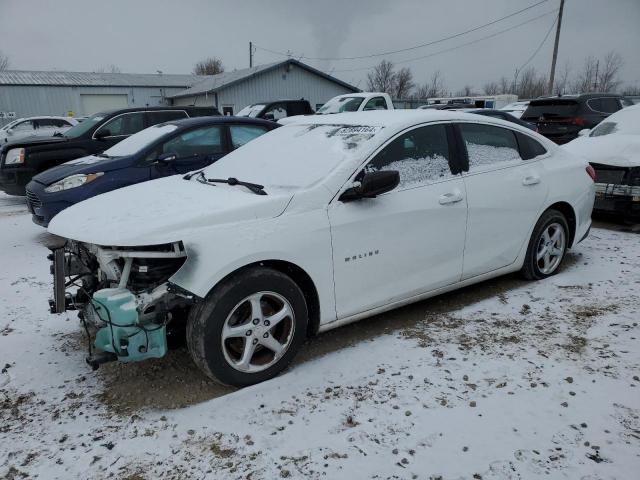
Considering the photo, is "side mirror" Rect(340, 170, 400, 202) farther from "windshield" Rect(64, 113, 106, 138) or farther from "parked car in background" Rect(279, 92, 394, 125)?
"parked car in background" Rect(279, 92, 394, 125)

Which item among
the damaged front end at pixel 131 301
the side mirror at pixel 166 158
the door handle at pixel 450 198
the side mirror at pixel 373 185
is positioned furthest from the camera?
the side mirror at pixel 166 158

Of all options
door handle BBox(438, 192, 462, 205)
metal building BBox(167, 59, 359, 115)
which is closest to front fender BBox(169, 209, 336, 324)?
door handle BBox(438, 192, 462, 205)

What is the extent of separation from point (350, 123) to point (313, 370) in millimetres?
1900

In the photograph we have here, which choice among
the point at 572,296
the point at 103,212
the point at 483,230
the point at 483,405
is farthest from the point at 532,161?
the point at 103,212

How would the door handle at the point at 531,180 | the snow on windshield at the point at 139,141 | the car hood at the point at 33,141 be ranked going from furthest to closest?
the car hood at the point at 33,141, the snow on windshield at the point at 139,141, the door handle at the point at 531,180

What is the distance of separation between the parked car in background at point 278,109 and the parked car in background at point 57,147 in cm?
626

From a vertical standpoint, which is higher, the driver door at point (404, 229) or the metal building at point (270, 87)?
the metal building at point (270, 87)

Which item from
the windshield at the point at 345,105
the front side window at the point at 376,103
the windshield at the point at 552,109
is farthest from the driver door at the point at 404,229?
the front side window at the point at 376,103

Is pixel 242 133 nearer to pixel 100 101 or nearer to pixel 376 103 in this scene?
pixel 376 103

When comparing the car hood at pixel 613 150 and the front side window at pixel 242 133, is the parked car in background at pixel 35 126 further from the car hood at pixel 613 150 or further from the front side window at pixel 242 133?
the car hood at pixel 613 150

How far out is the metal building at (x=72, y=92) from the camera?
3020cm

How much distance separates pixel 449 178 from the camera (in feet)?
12.5

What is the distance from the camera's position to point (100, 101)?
33.2 metres

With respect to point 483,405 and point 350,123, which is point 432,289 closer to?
point 483,405
